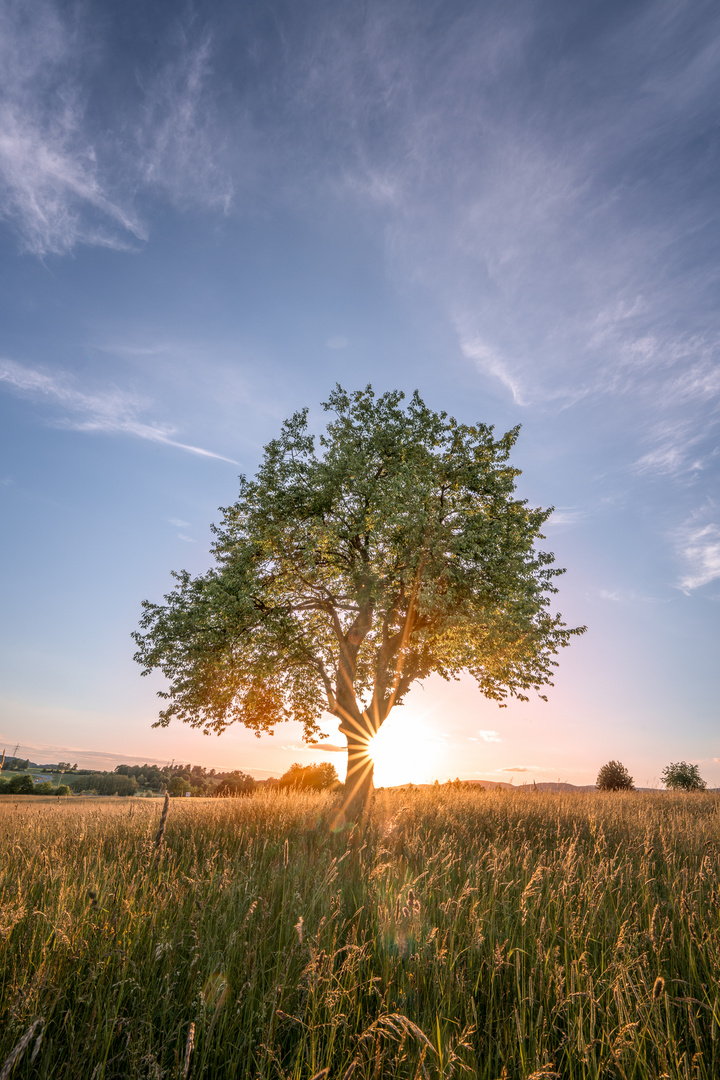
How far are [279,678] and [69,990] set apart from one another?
18.0 m

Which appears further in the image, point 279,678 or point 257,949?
point 279,678

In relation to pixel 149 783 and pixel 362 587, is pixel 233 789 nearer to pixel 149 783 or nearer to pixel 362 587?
pixel 362 587

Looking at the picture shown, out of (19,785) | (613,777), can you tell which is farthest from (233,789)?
(19,785)

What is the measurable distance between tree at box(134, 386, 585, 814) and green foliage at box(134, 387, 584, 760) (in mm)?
58

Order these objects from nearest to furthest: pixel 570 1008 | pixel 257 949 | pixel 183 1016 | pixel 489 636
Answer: pixel 570 1008, pixel 183 1016, pixel 257 949, pixel 489 636

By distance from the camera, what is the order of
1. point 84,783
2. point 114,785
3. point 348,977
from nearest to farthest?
point 348,977, point 114,785, point 84,783

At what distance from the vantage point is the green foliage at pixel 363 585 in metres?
17.8

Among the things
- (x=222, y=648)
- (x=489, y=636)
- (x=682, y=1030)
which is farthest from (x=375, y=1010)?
(x=222, y=648)

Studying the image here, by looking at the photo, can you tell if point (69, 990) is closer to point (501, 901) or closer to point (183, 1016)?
point (183, 1016)

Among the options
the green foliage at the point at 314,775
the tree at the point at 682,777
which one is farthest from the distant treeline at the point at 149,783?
the tree at the point at 682,777

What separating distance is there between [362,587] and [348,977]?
1599 centimetres

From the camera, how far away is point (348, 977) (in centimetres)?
374

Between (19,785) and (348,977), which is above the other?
(348,977)

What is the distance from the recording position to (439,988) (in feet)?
11.6
